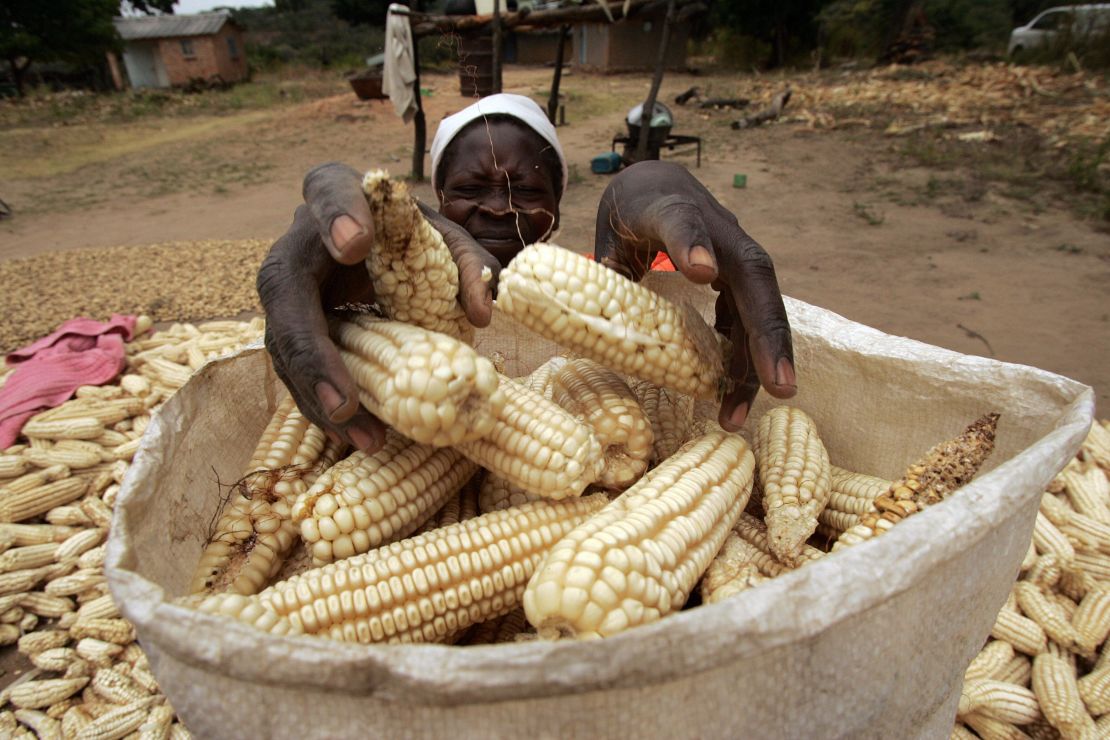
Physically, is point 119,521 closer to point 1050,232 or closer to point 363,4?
point 1050,232

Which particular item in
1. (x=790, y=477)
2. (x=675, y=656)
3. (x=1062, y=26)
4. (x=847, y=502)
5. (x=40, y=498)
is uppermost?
(x=1062, y=26)

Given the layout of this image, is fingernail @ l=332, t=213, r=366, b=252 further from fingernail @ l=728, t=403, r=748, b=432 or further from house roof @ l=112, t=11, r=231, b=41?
house roof @ l=112, t=11, r=231, b=41

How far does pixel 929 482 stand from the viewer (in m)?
1.33

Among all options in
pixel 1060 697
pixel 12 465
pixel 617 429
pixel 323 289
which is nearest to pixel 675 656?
pixel 617 429

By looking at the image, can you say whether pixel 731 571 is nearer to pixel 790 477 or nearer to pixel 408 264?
pixel 790 477

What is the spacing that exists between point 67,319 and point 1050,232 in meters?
10.8

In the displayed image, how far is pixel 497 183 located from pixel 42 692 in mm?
2436

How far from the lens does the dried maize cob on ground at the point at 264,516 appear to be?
1405mm

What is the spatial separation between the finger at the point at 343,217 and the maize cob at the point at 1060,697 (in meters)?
2.48

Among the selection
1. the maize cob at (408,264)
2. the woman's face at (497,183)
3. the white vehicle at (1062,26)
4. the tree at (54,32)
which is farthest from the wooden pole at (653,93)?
the tree at (54,32)

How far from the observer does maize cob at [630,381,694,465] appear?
1.84 meters

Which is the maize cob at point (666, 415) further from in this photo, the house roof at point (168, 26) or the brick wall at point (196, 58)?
the house roof at point (168, 26)

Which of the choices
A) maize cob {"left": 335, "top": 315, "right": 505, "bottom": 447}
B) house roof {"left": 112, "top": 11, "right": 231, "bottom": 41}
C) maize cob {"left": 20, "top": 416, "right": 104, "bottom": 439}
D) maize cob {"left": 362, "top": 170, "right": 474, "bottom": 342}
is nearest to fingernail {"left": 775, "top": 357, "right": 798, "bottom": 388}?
maize cob {"left": 335, "top": 315, "right": 505, "bottom": 447}

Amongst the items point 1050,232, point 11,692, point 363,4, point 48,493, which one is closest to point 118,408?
point 48,493
